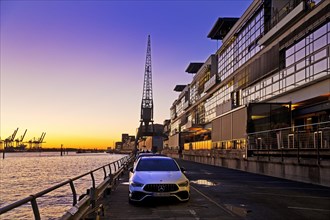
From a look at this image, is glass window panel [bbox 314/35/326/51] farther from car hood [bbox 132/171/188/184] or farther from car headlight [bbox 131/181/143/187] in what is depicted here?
car headlight [bbox 131/181/143/187]

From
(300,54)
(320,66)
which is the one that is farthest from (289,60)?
(320,66)

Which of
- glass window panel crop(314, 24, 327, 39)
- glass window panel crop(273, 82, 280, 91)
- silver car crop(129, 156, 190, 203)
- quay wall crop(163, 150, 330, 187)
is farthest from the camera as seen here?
glass window panel crop(273, 82, 280, 91)

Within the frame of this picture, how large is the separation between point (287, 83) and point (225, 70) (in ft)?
80.5

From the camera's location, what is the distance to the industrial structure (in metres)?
21.2

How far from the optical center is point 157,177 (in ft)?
39.8

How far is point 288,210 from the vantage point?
10930 millimetres

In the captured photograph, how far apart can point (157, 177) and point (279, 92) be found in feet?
75.9

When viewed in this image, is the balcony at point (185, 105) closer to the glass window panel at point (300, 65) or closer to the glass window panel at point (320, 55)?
the glass window panel at point (300, 65)

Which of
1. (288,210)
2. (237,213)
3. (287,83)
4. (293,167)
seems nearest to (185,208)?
(237,213)

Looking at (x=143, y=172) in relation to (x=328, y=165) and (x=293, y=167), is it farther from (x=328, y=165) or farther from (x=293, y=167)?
(x=293, y=167)

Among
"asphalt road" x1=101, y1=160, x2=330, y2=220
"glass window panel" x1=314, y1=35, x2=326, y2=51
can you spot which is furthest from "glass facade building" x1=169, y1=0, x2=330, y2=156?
"asphalt road" x1=101, y1=160, x2=330, y2=220

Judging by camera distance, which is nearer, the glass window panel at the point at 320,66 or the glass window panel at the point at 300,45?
the glass window panel at the point at 320,66

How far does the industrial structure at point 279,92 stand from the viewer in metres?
21.2

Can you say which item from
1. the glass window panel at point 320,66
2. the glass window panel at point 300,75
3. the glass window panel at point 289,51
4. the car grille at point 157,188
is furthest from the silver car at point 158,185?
the glass window panel at point 289,51
